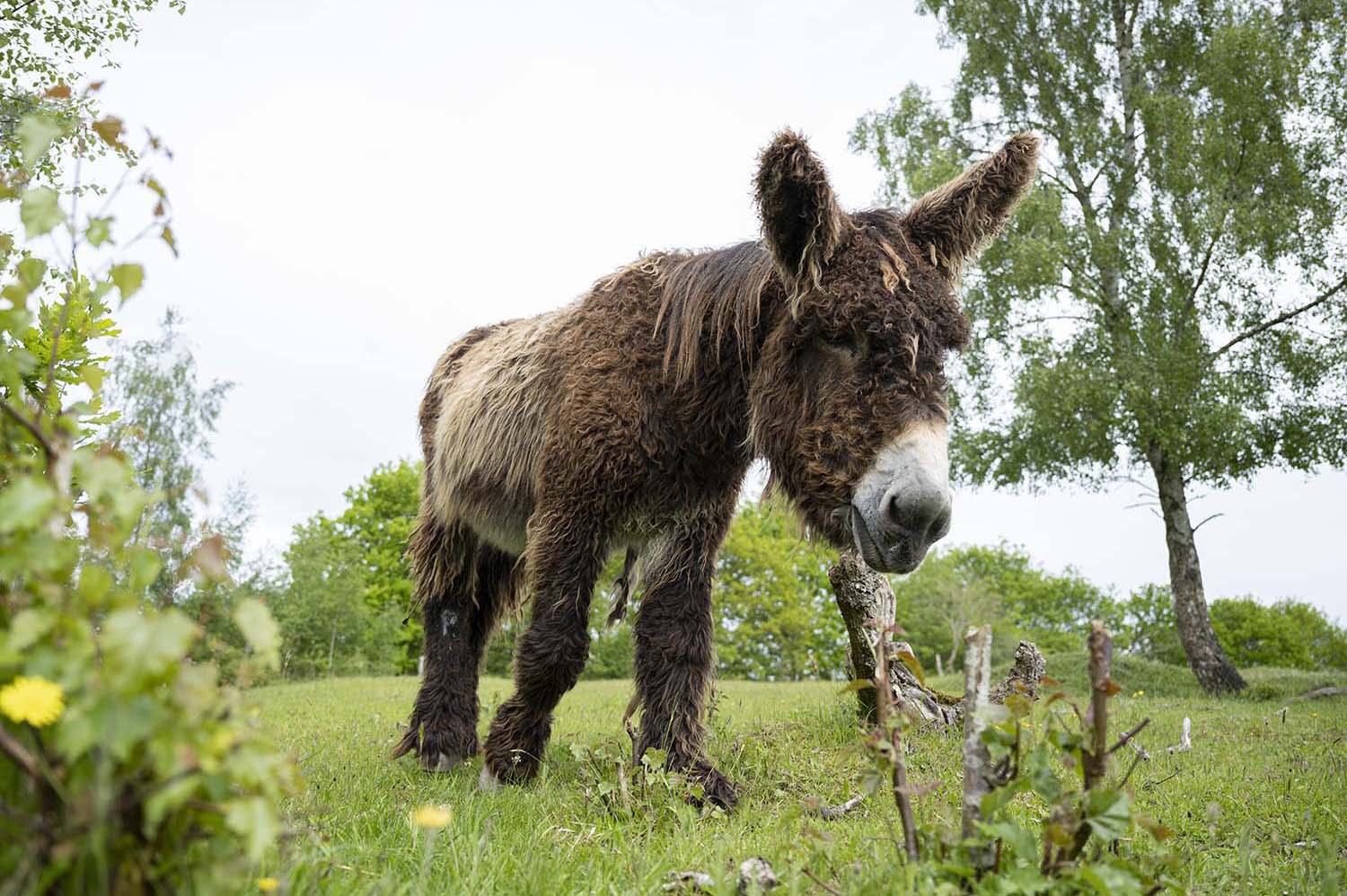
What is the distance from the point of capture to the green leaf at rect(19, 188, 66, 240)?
4.11 ft

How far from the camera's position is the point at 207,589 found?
1372 millimetres

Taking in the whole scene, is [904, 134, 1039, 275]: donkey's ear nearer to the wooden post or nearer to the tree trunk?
the wooden post

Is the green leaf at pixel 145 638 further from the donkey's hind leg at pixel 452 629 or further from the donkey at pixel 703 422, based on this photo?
the donkey's hind leg at pixel 452 629

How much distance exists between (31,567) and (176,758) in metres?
0.34

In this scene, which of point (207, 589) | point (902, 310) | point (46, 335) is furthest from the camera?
point (902, 310)

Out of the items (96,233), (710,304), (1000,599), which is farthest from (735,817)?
(1000,599)

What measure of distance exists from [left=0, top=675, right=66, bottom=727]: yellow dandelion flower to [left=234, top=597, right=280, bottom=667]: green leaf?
221mm

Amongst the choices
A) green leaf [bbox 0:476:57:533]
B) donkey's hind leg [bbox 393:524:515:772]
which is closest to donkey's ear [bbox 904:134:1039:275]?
green leaf [bbox 0:476:57:533]

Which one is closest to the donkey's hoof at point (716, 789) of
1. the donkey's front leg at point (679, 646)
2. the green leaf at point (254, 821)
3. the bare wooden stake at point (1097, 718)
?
the donkey's front leg at point (679, 646)

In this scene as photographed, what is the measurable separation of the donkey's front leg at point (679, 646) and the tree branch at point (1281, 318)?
47.7ft

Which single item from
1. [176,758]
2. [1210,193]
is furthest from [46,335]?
[1210,193]

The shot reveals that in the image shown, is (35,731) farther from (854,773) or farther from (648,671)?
(854,773)

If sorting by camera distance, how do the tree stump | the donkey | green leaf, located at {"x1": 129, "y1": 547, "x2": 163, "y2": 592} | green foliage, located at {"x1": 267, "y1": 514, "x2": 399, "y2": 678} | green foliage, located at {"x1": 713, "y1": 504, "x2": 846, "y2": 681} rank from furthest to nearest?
green foliage, located at {"x1": 713, "y1": 504, "x2": 846, "y2": 681}, green foliage, located at {"x1": 267, "y1": 514, "x2": 399, "y2": 678}, the tree stump, the donkey, green leaf, located at {"x1": 129, "y1": 547, "x2": 163, "y2": 592}

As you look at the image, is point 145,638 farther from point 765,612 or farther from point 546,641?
point 765,612
